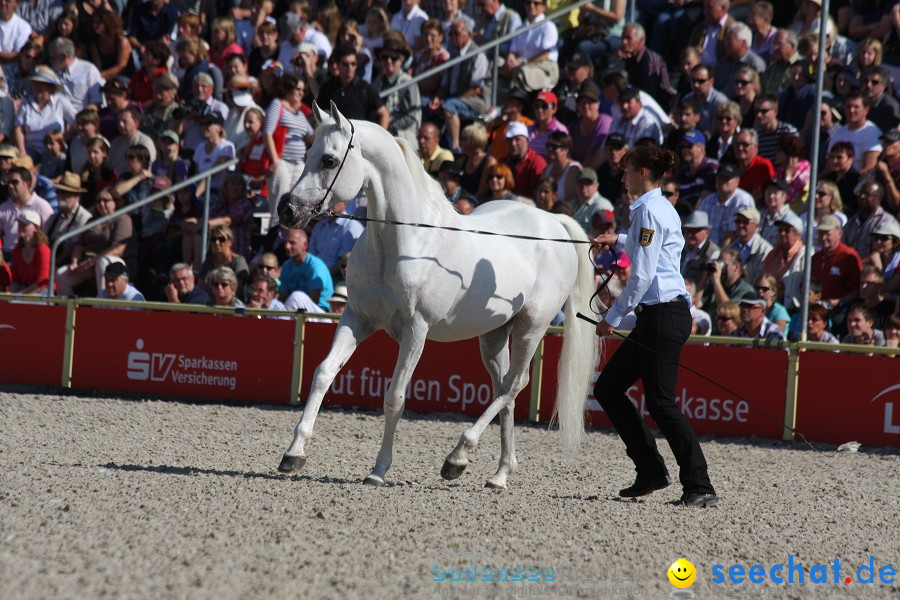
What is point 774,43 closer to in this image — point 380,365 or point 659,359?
point 380,365

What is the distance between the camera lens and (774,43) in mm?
13430

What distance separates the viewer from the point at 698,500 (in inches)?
273

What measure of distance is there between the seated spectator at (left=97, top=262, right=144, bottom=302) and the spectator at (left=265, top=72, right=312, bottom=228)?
1.76 m

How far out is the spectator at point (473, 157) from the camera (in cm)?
1326

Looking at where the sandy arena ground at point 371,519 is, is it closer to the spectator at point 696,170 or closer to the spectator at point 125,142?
the spectator at point 696,170

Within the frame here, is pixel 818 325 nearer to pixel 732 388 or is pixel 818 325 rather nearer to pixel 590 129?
pixel 732 388

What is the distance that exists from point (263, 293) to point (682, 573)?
23.1ft

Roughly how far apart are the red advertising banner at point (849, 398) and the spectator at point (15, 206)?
27.2ft

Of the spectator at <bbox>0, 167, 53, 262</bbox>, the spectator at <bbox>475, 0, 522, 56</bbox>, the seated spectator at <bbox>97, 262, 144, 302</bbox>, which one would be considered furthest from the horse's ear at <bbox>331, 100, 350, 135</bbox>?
the spectator at <bbox>475, 0, 522, 56</bbox>

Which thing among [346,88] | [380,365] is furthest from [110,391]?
[346,88]

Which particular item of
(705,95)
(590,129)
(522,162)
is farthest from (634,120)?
(522,162)

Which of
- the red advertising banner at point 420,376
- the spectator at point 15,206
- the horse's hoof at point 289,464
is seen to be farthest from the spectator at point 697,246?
the spectator at point 15,206

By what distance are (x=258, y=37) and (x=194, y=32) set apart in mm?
916

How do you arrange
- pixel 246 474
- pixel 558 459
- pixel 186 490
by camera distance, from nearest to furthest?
1. pixel 186 490
2. pixel 246 474
3. pixel 558 459
